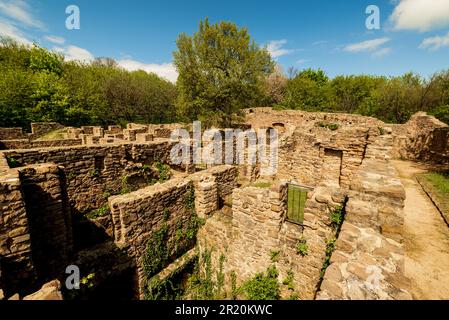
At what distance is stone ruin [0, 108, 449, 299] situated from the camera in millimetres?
3016

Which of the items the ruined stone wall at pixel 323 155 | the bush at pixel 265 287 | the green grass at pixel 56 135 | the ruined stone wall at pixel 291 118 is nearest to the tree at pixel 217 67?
the ruined stone wall at pixel 291 118

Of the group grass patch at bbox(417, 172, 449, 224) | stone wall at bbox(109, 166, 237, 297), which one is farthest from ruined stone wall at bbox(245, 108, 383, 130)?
stone wall at bbox(109, 166, 237, 297)

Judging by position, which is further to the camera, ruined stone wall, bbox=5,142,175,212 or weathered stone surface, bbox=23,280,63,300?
ruined stone wall, bbox=5,142,175,212

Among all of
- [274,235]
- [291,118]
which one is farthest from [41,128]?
[291,118]

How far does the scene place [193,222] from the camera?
636 cm

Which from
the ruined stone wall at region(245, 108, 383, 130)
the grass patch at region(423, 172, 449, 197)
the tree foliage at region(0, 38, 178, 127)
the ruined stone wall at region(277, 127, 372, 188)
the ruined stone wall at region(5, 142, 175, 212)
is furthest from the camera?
the tree foliage at region(0, 38, 178, 127)

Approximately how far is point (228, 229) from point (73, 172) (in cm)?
528

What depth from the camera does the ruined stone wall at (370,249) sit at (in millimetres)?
2264

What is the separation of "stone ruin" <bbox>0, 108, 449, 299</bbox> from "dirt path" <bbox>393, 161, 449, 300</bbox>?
2.22ft

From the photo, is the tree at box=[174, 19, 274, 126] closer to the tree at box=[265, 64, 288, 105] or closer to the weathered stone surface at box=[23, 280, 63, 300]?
the weathered stone surface at box=[23, 280, 63, 300]

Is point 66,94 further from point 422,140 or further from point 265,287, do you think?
point 422,140

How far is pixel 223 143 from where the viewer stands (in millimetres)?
12023

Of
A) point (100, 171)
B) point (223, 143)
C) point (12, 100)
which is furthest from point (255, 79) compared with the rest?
point (12, 100)

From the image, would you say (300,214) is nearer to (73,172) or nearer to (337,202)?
(337,202)
